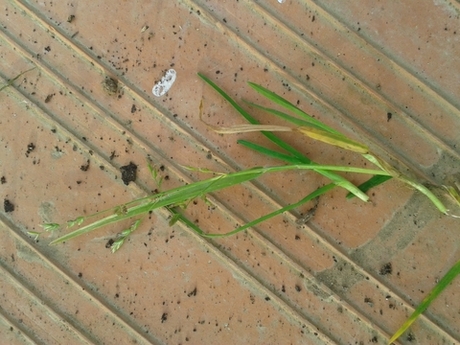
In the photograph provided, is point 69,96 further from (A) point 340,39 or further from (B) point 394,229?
(B) point 394,229

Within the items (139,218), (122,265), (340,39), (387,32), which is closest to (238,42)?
(340,39)

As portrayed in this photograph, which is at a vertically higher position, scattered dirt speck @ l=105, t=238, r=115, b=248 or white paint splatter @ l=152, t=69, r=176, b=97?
white paint splatter @ l=152, t=69, r=176, b=97

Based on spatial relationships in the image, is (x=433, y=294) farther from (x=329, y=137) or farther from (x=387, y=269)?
(x=329, y=137)

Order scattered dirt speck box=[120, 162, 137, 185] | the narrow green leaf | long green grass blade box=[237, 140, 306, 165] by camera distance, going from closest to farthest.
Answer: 1. the narrow green leaf
2. long green grass blade box=[237, 140, 306, 165]
3. scattered dirt speck box=[120, 162, 137, 185]

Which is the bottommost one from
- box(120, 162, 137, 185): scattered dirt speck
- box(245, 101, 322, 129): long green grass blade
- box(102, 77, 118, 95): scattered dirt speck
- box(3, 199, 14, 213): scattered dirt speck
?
box(3, 199, 14, 213): scattered dirt speck

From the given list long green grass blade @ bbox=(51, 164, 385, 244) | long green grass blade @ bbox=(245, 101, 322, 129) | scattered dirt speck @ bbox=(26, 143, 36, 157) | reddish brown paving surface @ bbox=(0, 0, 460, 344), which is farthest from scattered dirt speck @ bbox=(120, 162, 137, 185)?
long green grass blade @ bbox=(245, 101, 322, 129)

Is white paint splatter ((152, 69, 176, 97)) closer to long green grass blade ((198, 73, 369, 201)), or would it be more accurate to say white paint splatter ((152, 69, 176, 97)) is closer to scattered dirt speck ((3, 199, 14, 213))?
long green grass blade ((198, 73, 369, 201))
